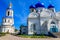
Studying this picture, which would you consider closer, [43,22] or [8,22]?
[43,22]

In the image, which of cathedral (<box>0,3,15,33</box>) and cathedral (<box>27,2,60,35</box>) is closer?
cathedral (<box>27,2,60,35</box>)

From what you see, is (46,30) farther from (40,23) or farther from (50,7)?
(50,7)

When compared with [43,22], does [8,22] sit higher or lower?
higher

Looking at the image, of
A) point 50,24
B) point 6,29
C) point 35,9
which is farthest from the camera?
point 6,29

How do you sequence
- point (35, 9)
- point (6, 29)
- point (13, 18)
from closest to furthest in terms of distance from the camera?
point (35, 9) < point (6, 29) < point (13, 18)

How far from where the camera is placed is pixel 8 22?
2047 inches

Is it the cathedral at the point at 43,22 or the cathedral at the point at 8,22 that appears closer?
the cathedral at the point at 43,22

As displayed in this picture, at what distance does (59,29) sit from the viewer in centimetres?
3678

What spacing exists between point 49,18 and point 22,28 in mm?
9677

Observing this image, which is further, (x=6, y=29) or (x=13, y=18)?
(x=13, y=18)

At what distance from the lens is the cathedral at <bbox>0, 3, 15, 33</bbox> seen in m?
49.5

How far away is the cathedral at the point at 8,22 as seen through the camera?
1948 inches

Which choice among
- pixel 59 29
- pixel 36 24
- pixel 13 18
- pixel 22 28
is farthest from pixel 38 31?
pixel 13 18

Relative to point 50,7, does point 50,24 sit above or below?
below
